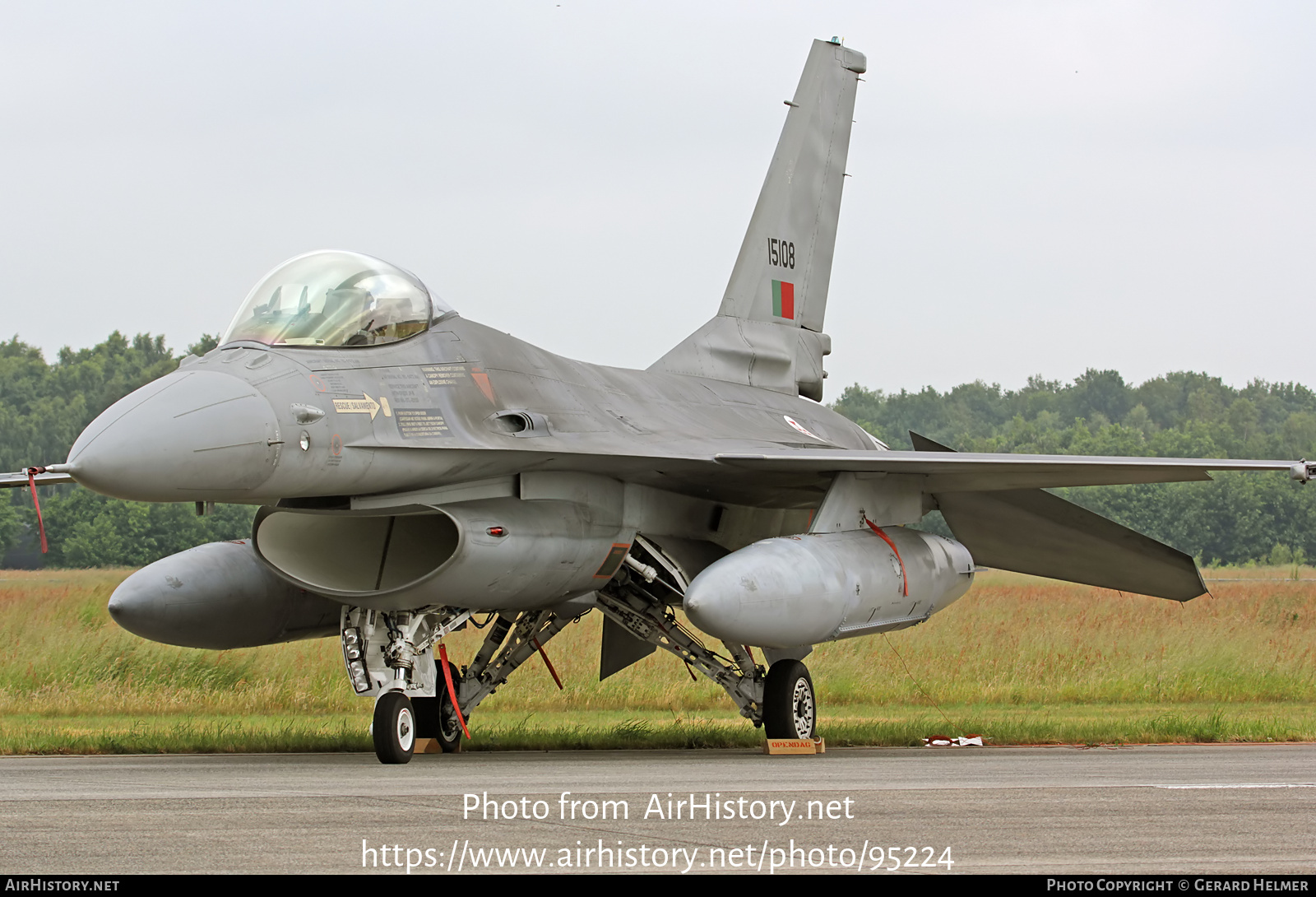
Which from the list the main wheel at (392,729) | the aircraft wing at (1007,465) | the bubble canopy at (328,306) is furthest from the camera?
the aircraft wing at (1007,465)

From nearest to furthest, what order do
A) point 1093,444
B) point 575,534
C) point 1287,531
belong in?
point 575,534
point 1287,531
point 1093,444

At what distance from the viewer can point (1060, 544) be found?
13.9m

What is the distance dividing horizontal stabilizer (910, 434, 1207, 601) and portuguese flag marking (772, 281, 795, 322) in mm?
1704

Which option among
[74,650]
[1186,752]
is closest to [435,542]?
[1186,752]

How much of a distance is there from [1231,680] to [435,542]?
36.2 feet

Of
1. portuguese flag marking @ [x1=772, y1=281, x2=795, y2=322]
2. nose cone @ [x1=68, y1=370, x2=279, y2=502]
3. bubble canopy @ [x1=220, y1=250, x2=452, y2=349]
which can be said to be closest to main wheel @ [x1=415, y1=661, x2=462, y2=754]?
bubble canopy @ [x1=220, y1=250, x2=452, y2=349]

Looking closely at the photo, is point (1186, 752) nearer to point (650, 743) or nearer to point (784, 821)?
point (650, 743)

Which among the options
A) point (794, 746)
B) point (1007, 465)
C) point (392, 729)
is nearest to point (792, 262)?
point (1007, 465)

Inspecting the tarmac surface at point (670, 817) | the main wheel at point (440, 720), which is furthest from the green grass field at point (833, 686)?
the tarmac surface at point (670, 817)

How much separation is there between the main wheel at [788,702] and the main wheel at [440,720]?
7.23 feet

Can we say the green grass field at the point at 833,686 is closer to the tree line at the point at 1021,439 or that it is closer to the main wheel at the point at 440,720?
the main wheel at the point at 440,720

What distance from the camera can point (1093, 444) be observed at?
6538 cm

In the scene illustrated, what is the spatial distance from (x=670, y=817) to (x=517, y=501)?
4.16 metres

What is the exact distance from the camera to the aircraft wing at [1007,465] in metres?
11.0
